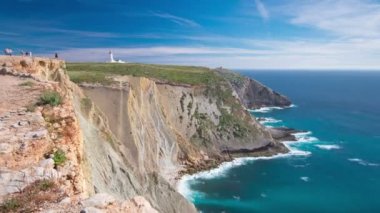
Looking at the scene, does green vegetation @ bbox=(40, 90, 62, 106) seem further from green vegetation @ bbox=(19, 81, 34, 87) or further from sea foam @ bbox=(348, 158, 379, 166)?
sea foam @ bbox=(348, 158, 379, 166)

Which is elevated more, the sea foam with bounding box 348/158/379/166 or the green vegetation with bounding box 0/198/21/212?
the green vegetation with bounding box 0/198/21/212

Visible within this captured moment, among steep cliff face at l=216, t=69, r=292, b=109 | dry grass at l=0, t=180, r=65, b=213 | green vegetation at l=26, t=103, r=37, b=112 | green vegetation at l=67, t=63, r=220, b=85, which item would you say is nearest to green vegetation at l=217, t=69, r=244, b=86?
steep cliff face at l=216, t=69, r=292, b=109

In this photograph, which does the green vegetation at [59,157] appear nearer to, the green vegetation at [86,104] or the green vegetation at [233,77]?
the green vegetation at [86,104]

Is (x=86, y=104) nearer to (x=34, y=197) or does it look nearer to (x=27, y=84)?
(x=27, y=84)

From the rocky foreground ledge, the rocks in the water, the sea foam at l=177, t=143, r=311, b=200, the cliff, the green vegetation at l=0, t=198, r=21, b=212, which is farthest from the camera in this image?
Answer: the rocks in the water

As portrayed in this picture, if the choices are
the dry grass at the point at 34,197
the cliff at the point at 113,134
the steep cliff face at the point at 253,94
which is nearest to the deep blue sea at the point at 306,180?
the cliff at the point at 113,134

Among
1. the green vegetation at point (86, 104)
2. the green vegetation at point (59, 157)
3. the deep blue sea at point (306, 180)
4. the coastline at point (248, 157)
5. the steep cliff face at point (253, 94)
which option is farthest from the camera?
the steep cliff face at point (253, 94)
